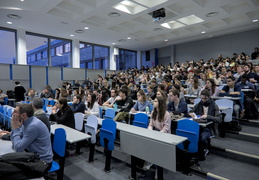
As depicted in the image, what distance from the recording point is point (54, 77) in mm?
11086

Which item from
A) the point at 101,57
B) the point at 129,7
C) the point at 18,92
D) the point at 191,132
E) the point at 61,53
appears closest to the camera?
the point at 191,132

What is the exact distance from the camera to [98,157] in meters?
3.52

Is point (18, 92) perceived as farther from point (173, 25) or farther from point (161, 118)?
point (173, 25)

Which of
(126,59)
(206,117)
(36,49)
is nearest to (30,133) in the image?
(206,117)

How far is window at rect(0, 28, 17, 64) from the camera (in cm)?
938

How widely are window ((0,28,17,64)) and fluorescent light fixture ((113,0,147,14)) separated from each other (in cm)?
667

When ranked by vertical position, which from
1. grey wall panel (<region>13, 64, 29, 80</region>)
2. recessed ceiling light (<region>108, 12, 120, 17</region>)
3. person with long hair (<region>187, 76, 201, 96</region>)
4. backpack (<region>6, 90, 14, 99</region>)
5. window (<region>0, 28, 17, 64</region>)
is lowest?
backpack (<region>6, 90, 14, 99</region>)

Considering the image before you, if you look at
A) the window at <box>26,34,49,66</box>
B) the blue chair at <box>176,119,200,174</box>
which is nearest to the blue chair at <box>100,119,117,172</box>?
the blue chair at <box>176,119,200,174</box>

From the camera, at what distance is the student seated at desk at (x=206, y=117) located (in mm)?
2883

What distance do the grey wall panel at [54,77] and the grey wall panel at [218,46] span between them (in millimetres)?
9870

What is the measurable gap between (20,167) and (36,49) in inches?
427

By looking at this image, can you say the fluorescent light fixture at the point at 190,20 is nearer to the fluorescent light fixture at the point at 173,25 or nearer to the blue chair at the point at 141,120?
the fluorescent light fixture at the point at 173,25

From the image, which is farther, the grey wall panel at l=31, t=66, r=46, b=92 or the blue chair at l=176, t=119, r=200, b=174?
the grey wall panel at l=31, t=66, r=46, b=92

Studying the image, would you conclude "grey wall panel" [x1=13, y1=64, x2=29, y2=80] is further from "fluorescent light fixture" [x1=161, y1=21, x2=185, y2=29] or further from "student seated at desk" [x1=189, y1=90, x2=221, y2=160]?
"student seated at desk" [x1=189, y1=90, x2=221, y2=160]
